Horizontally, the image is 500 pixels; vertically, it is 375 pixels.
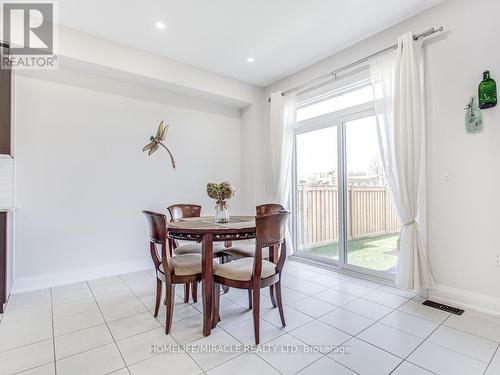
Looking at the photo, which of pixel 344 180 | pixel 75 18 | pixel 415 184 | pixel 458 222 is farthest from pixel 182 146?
pixel 458 222

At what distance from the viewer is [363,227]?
3.35 m

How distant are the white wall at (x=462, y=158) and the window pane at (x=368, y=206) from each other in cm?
52

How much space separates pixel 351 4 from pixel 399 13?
0.55m

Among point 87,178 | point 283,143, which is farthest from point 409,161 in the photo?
point 87,178

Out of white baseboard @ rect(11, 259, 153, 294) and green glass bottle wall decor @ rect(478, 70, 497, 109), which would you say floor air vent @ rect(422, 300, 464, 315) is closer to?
green glass bottle wall decor @ rect(478, 70, 497, 109)

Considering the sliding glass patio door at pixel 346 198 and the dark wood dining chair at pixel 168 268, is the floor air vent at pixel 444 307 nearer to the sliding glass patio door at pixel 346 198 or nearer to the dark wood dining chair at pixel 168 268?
the sliding glass patio door at pixel 346 198

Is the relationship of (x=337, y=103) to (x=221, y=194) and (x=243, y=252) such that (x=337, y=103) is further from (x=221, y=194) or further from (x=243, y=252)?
(x=243, y=252)

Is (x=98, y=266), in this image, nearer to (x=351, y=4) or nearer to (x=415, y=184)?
(x=415, y=184)

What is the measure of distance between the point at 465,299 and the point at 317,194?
2.04m

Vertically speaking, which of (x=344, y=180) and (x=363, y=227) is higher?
(x=344, y=180)

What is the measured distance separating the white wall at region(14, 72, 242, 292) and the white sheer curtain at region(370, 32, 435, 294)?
2.83 meters

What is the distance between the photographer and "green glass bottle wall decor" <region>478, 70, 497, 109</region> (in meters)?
2.17

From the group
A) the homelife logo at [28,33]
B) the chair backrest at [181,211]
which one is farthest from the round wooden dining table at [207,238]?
the homelife logo at [28,33]

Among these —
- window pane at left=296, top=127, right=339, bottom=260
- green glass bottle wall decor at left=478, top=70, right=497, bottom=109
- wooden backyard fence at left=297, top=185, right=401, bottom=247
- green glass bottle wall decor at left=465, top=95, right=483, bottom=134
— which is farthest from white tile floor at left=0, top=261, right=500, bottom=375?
green glass bottle wall decor at left=478, top=70, right=497, bottom=109
